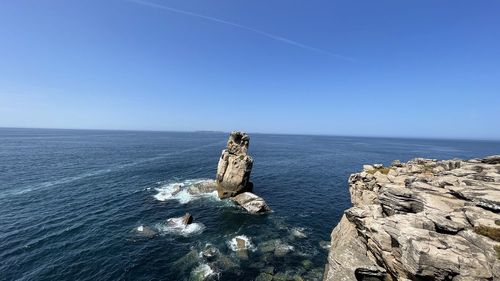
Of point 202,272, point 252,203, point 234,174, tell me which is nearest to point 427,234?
point 202,272

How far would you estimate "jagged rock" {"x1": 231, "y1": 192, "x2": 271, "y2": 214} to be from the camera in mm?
46125

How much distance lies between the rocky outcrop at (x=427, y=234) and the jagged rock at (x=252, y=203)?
17.2 m

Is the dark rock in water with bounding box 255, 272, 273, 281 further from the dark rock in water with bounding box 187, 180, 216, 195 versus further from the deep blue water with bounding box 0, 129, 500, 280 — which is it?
the dark rock in water with bounding box 187, 180, 216, 195

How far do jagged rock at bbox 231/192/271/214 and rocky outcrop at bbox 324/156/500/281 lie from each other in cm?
1720

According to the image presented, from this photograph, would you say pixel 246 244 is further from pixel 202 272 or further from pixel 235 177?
pixel 235 177

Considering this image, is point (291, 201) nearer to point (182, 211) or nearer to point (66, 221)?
point (182, 211)

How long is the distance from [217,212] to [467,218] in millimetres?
36802

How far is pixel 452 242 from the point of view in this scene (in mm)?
18141

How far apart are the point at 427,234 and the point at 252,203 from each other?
32.1m

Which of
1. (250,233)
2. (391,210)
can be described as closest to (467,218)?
(391,210)

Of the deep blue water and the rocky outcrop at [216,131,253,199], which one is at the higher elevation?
the rocky outcrop at [216,131,253,199]

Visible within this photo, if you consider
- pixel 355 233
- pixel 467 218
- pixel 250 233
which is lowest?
pixel 250 233

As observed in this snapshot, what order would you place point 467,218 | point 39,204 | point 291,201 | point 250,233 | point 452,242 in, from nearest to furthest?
point 452,242 → point 467,218 → point 250,233 → point 39,204 → point 291,201

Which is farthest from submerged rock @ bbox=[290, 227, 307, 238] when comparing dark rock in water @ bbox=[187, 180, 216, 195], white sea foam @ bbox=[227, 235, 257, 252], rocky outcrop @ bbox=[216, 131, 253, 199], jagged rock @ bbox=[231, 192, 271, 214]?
dark rock in water @ bbox=[187, 180, 216, 195]
